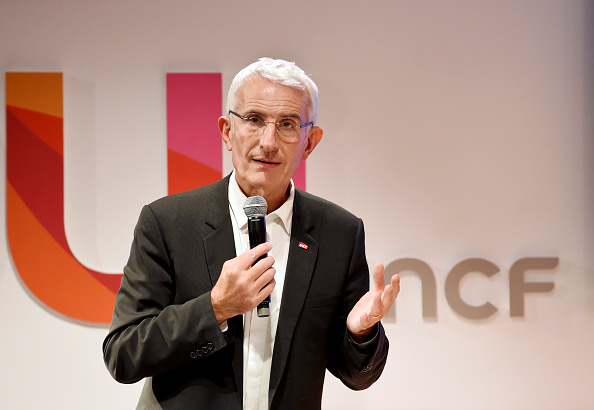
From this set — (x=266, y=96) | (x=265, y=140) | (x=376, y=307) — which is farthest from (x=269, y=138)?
(x=376, y=307)

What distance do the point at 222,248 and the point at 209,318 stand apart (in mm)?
255

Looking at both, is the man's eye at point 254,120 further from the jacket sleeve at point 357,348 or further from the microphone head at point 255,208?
the jacket sleeve at point 357,348

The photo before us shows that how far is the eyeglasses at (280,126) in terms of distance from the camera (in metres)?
1.53

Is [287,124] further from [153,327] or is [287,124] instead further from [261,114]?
[153,327]

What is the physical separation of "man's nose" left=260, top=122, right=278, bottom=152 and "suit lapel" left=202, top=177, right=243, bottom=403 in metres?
0.23

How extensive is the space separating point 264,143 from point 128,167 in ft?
6.49

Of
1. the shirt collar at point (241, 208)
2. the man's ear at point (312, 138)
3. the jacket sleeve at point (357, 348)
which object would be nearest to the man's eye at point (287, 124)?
the man's ear at point (312, 138)

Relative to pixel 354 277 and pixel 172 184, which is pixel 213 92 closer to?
pixel 172 184

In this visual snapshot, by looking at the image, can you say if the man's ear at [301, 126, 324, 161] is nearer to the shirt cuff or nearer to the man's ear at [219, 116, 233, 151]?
the man's ear at [219, 116, 233, 151]

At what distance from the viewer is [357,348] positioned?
1.52 metres

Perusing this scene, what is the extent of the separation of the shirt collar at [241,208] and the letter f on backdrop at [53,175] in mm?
1623

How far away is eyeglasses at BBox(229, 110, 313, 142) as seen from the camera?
1526 mm

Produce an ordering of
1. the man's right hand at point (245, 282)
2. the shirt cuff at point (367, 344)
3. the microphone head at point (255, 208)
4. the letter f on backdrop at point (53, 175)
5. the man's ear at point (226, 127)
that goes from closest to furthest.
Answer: the man's right hand at point (245, 282)
the microphone head at point (255, 208)
the shirt cuff at point (367, 344)
the man's ear at point (226, 127)
the letter f on backdrop at point (53, 175)

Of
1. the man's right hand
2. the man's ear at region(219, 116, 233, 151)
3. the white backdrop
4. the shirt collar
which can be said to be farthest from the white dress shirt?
the white backdrop
